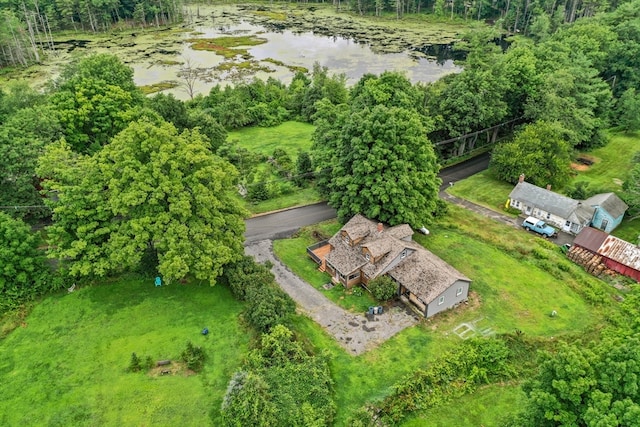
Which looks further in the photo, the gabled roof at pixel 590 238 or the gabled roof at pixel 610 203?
the gabled roof at pixel 610 203

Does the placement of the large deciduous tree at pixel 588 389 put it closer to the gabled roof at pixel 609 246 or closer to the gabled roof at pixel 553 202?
the gabled roof at pixel 609 246

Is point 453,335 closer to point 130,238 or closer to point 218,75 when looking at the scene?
point 130,238

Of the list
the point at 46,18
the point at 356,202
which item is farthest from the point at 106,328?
the point at 46,18

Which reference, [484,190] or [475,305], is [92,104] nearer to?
[475,305]

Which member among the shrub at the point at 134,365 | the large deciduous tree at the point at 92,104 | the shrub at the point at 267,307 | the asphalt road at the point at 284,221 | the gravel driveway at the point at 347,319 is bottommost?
the gravel driveway at the point at 347,319

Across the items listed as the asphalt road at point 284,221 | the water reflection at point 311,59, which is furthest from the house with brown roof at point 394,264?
the water reflection at point 311,59

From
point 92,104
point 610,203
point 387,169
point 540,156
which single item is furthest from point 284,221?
point 610,203
